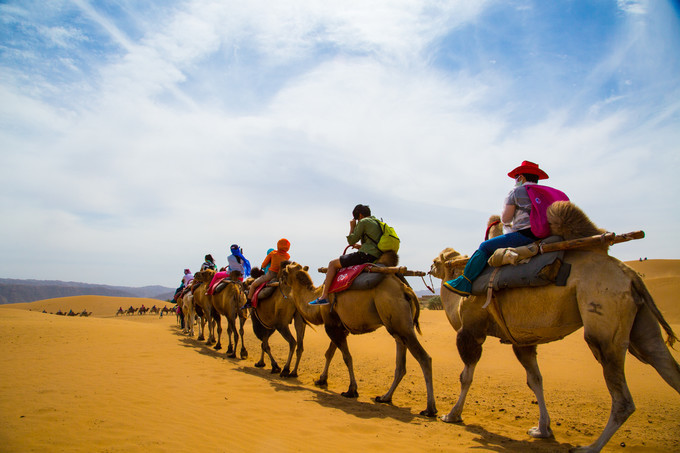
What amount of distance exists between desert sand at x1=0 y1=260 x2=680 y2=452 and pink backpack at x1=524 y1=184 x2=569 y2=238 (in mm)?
2622

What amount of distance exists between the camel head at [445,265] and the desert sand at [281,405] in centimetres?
226

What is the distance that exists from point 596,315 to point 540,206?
1.47 meters

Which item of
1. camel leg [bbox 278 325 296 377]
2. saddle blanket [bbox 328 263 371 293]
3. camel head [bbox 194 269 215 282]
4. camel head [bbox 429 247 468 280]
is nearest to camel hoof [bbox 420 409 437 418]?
camel head [bbox 429 247 468 280]

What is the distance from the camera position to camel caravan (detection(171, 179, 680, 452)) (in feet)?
13.8

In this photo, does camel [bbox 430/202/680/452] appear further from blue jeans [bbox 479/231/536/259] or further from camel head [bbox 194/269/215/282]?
camel head [bbox 194/269/215/282]

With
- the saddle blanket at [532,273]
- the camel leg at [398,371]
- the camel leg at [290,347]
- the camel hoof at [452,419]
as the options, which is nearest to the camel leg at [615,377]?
the saddle blanket at [532,273]

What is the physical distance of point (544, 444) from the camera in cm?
529

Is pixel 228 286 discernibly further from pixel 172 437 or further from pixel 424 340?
pixel 172 437

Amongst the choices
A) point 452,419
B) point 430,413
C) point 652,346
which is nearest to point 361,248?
point 430,413

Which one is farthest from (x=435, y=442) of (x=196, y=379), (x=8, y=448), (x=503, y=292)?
(x=196, y=379)

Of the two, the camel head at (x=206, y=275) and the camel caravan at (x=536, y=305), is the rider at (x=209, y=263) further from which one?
the camel caravan at (x=536, y=305)

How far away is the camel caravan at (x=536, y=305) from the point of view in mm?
4195

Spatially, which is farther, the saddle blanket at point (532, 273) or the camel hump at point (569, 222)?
the camel hump at point (569, 222)

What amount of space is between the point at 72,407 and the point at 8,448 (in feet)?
5.02
